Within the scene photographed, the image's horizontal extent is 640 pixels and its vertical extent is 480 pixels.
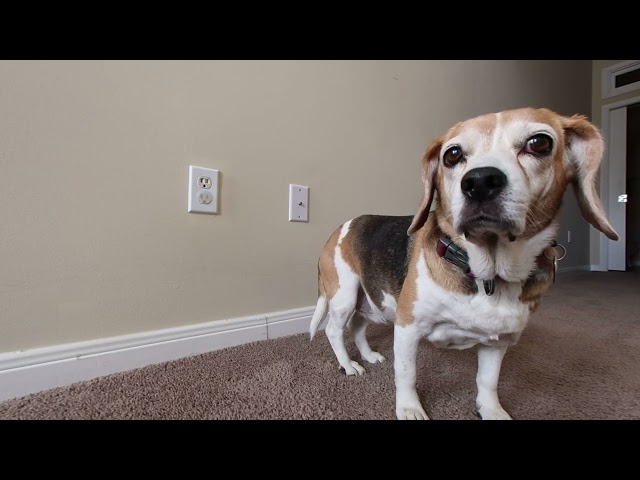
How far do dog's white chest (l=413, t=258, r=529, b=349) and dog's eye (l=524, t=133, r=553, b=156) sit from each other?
0.83 feet

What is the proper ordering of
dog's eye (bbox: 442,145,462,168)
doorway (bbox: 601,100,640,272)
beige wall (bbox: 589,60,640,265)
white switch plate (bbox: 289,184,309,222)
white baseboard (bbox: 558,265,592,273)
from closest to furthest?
dog's eye (bbox: 442,145,462,168) → white switch plate (bbox: 289,184,309,222) → white baseboard (bbox: 558,265,592,273) → doorway (bbox: 601,100,640,272) → beige wall (bbox: 589,60,640,265)

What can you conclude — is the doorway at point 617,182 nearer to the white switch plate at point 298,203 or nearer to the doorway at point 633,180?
the doorway at point 633,180

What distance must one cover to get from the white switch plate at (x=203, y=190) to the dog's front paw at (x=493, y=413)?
2.93 ft

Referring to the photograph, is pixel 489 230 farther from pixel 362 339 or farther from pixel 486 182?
pixel 362 339

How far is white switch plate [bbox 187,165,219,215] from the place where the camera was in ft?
2.94

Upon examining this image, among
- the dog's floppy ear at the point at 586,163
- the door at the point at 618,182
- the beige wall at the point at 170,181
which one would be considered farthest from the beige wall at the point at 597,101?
the dog's floppy ear at the point at 586,163

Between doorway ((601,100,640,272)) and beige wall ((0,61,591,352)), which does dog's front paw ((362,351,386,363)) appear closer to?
beige wall ((0,61,591,352))

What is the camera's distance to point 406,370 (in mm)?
621

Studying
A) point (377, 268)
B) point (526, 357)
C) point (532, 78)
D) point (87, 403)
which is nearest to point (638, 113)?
point (532, 78)

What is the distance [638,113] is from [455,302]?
246 inches

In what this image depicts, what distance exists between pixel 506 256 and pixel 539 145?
0.21 m

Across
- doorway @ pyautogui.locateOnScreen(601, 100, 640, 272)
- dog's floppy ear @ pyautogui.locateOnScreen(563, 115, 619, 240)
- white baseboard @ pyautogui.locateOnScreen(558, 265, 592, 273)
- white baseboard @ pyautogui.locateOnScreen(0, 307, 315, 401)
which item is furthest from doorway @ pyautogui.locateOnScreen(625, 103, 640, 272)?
white baseboard @ pyautogui.locateOnScreen(0, 307, 315, 401)

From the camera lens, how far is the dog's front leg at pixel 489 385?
1.98ft
